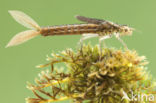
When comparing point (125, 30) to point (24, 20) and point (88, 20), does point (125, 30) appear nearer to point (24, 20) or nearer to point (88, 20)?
point (88, 20)

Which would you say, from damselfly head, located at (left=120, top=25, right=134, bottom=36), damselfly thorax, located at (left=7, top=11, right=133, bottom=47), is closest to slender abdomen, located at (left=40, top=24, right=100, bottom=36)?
damselfly thorax, located at (left=7, top=11, right=133, bottom=47)

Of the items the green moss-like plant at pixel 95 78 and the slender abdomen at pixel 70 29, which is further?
the slender abdomen at pixel 70 29

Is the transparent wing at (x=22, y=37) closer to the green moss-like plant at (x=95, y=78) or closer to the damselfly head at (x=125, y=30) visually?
the green moss-like plant at (x=95, y=78)

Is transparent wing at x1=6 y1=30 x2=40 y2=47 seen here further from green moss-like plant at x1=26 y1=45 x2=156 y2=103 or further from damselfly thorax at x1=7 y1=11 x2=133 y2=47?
green moss-like plant at x1=26 y1=45 x2=156 y2=103

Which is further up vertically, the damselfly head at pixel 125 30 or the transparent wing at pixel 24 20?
the transparent wing at pixel 24 20

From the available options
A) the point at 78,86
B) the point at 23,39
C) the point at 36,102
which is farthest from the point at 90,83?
the point at 23,39

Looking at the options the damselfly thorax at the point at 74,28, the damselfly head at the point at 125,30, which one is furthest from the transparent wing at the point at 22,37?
the damselfly head at the point at 125,30

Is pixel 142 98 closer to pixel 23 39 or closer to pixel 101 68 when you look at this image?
pixel 101 68
